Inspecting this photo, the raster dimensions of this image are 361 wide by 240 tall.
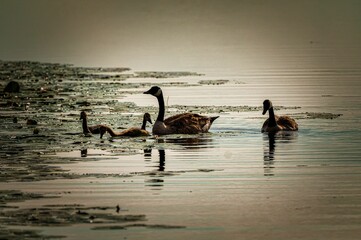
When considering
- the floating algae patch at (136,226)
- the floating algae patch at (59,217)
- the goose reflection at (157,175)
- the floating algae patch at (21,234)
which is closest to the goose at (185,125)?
the goose reflection at (157,175)

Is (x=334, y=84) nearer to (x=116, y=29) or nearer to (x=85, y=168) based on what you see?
(x=85, y=168)

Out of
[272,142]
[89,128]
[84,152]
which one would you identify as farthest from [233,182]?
[89,128]

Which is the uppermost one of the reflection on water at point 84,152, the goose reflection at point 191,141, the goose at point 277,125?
the goose at point 277,125

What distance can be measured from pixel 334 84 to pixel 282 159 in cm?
1370

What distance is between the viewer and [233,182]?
664 inches

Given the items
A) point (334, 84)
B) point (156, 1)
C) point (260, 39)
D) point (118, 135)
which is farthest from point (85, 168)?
point (156, 1)

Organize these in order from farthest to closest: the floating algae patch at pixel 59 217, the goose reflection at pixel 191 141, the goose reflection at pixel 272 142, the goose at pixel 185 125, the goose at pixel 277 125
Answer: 1. the goose at pixel 277 125
2. the goose at pixel 185 125
3. the goose reflection at pixel 191 141
4. the goose reflection at pixel 272 142
5. the floating algae patch at pixel 59 217

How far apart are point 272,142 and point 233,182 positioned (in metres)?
→ 5.03

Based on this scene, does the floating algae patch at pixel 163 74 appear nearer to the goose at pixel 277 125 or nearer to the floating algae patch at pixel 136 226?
the goose at pixel 277 125

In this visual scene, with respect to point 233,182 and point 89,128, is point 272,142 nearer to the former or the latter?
point 89,128

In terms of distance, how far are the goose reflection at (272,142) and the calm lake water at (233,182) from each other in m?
0.02

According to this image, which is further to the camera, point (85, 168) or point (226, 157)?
point (226, 157)

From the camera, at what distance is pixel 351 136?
2195 centimetres

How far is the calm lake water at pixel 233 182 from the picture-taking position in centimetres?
1369
